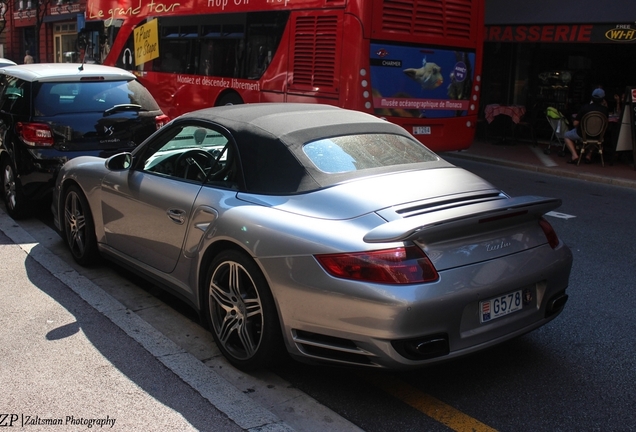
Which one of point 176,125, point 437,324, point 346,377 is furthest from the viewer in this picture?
point 176,125

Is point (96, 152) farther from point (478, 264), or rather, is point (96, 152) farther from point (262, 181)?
point (478, 264)

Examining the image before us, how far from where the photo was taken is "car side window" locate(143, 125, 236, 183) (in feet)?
15.8

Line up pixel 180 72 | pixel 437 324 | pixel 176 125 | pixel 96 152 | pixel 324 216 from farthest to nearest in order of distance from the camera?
pixel 180 72 < pixel 96 152 < pixel 176 125 < pixel 324 216 < pixel 437 324

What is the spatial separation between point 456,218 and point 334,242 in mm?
630

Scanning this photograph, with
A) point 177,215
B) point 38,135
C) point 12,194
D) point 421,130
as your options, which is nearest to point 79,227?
point 177,215

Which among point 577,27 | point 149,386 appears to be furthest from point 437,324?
point 577,27

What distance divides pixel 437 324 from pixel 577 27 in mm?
14119

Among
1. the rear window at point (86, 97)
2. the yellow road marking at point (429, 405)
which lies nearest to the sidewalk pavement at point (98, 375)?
the yellow road marking at point (429, 405)

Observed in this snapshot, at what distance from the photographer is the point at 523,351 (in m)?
4.67

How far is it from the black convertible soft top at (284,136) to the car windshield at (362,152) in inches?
1.9

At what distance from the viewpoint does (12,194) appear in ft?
26.9

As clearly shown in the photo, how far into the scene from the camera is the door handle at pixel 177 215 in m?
4.79

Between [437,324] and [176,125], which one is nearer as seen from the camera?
[437,324]

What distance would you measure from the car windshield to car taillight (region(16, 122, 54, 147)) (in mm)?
4290
